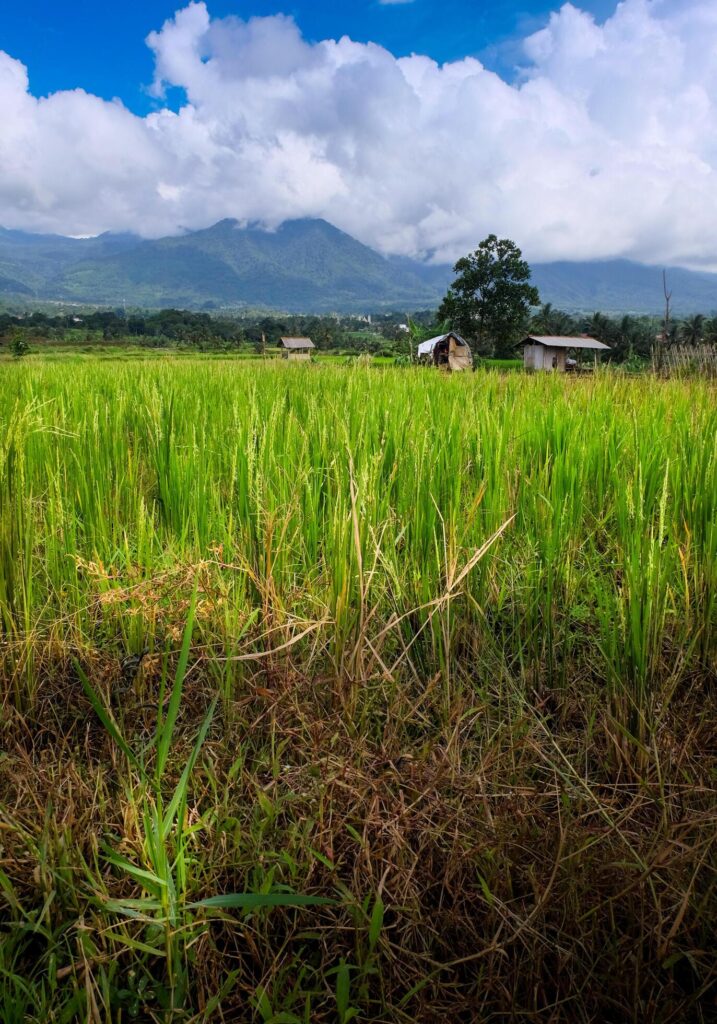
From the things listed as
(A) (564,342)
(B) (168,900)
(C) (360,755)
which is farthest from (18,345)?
(B) (168,900)

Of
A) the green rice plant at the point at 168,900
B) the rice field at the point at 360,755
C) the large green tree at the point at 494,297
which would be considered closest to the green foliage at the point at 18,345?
the large green tree at the point at 494,297

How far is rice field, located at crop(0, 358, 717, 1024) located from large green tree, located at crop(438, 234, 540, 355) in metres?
55.7

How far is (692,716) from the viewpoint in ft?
4.49

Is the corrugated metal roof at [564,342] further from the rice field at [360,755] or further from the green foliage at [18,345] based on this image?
the rice field at [360,755]

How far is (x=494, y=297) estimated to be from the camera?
182 ft

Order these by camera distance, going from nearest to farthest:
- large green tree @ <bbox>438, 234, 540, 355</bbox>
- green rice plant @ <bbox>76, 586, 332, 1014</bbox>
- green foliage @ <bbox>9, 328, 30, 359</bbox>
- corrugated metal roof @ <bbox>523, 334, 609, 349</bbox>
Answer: green rice plant @ <bbox>76, 586, 332, 1014</bbox> → green foliage @ <bbox>9, 328, 30, 359</bbox> → corrugated metal roof @ <bbox>523, 334, 609, 349</bbox> → large green tree @ <bbox>438, 234, 540, 355</bbox>

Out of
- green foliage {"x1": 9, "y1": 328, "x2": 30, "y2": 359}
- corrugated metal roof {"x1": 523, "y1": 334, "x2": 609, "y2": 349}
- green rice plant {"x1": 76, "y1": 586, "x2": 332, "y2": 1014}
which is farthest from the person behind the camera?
corrugated metal roof {"x1": 523, "y1": 334, "x2": 609, "y2": 349}

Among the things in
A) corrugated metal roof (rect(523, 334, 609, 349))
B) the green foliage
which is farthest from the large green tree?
the green foliage

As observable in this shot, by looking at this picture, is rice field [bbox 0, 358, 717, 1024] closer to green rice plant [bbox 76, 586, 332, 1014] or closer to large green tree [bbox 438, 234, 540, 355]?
green rice plant [bbox 76, 586, 332, 1014]

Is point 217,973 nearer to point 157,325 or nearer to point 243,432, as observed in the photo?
point 243,432

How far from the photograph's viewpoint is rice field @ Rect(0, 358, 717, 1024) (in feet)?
2.85

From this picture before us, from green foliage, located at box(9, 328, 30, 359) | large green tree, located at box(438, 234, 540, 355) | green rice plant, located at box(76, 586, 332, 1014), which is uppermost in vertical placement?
large green tree, located at box(438, 234, 540, 355)

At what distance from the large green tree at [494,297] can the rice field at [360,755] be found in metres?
55.7

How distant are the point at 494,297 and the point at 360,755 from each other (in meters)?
59.1
